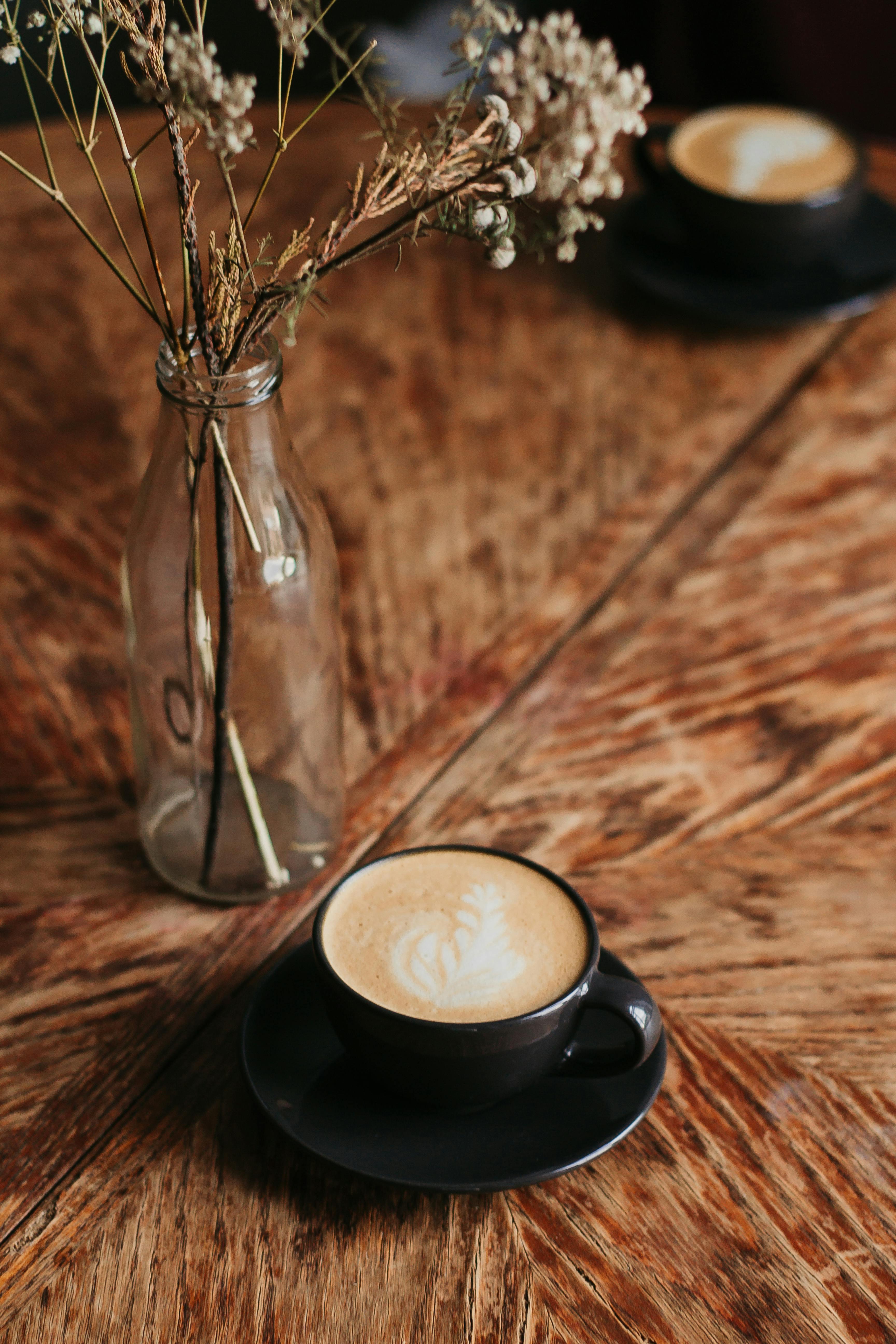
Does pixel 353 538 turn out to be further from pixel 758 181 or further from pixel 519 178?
pixel 758 181

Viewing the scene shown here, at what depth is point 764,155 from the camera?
44.4 inches

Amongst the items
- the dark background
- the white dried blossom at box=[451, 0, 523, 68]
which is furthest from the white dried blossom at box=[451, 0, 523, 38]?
the dark background

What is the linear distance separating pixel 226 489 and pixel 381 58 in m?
0.18

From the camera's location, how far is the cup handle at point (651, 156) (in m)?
1.10

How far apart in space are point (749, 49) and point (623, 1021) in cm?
205

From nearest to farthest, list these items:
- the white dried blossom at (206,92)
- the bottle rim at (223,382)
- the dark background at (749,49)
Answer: the white dried blossom at (206,92) → the bottle rim at (223,382) → the dark background at (749,49)

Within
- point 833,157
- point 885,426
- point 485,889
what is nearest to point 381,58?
point 485,889

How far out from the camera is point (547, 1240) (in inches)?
17.6

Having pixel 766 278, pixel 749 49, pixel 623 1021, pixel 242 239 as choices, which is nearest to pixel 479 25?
pixel 242 239

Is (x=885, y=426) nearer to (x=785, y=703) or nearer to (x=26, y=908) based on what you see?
(x=785, y=703)

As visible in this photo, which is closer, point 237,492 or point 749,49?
point 237,492

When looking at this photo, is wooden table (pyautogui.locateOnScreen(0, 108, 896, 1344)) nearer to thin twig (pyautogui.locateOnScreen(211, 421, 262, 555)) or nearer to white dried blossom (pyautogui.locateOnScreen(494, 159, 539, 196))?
thin twig (pyautogui.locateOnScreen(211, 421, 262, 555))

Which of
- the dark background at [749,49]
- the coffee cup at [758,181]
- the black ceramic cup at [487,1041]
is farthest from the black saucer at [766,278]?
the dark background at [749,49]

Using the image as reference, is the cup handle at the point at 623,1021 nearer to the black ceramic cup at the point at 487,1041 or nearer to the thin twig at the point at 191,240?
the black ceramic cup at the point at 487,1041
